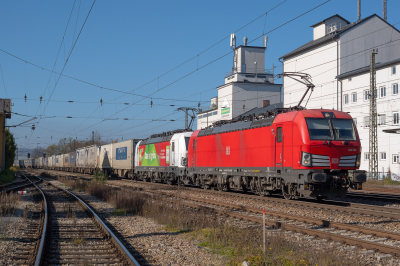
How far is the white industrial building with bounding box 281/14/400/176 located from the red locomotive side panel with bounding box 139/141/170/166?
65.6 feet

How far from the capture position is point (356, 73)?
4516 cm

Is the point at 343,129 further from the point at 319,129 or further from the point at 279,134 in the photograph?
the point at 279,134

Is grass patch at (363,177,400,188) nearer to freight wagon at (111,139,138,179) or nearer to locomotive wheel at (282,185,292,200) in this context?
locomotive wheel at (282,185,292,200)

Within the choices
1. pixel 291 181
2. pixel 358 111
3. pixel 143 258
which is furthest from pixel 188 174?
pixel 358 111

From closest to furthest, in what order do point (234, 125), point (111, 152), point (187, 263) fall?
point (187, 263) → point (234, 125) → point (111, 152)

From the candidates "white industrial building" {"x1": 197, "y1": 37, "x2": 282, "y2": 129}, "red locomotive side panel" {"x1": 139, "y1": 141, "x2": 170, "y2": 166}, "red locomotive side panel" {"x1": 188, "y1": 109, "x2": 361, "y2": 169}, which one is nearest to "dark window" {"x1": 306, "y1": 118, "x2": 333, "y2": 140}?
"red locomotive side panel" {"x1": 188, "y1": 109, "x2": 361, "y2": 169}

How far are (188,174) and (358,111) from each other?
27881mm

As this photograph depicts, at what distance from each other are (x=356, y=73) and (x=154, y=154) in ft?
88.6

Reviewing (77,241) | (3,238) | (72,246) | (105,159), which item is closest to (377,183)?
(77,241)

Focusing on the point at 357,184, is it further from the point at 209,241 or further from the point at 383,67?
the point at 383,67

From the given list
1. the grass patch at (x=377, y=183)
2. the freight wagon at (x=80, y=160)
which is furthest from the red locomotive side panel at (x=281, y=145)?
the freight wagon at (x=80, y=160)

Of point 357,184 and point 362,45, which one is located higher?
point 362,45

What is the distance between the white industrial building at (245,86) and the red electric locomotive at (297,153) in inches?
1997

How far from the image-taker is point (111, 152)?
46188 mm
